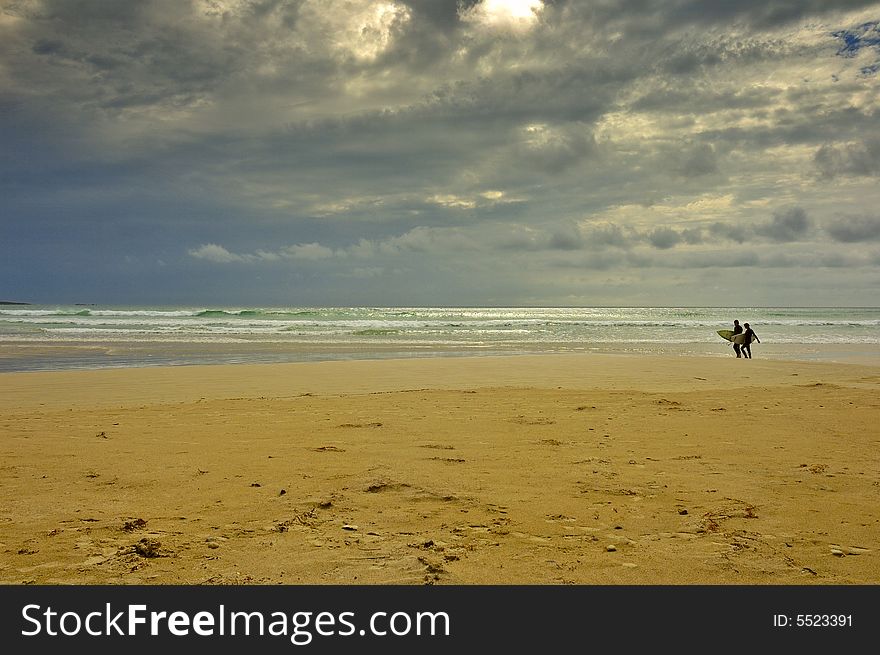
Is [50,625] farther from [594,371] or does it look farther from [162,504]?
[594,371]

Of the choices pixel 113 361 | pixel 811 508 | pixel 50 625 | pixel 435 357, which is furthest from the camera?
pixel 435 357

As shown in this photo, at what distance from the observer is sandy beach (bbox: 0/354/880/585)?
379cm

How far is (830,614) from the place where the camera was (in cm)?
323

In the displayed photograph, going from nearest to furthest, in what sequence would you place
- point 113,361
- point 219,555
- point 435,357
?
point 219,555
point 113,361
point 435,357

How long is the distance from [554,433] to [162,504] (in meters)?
4.98

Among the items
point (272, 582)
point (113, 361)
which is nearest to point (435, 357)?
point (113, 361)

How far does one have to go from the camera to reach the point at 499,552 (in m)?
4.00

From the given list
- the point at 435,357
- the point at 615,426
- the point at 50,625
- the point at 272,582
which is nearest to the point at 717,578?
the point at 272,582

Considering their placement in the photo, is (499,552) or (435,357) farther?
(435,357)

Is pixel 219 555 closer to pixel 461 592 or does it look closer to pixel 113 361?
pixel 461 592

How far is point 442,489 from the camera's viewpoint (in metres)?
5.48

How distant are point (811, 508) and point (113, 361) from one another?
20.7 metres

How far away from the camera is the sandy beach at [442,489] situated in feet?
12.4

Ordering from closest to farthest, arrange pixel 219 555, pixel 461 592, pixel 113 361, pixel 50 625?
pixel 50 625, pixel 461 592, pixel 219 555, pixel 113 361
